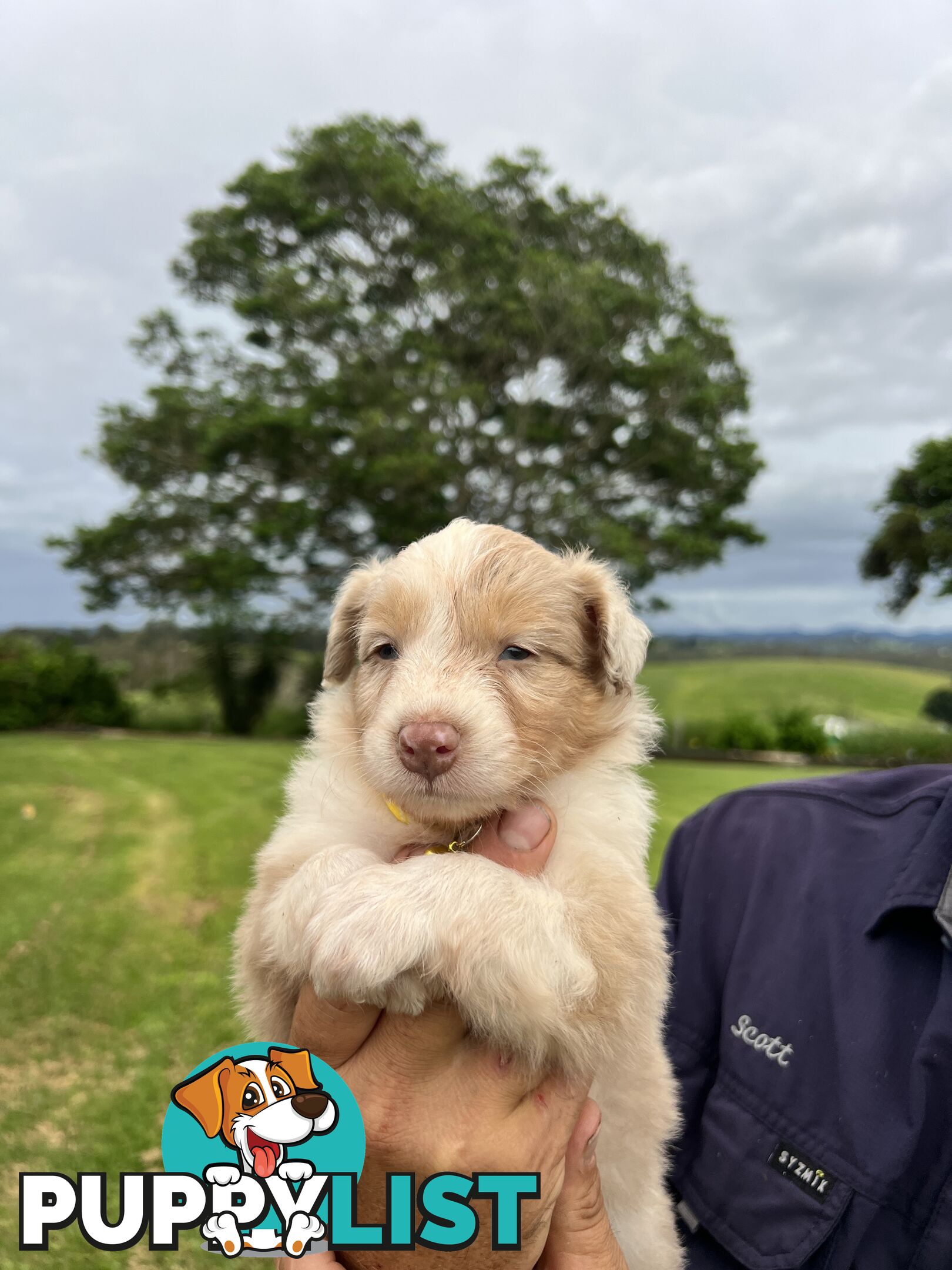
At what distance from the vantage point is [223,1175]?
2381mm

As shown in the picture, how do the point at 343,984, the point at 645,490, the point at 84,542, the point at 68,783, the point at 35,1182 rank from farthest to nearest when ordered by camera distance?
the point at 645,490 → the point at 84,542 → the point at 68,783 → the point at 35,1182 → the point at 343,984

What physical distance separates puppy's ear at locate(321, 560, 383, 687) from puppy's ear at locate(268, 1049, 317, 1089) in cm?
152

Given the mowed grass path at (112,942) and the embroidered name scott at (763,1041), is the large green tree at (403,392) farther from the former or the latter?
the embroidered name scott at (763,1041)

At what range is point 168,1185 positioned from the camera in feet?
8.05

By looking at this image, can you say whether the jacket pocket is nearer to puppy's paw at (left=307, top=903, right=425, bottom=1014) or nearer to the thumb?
the thumb

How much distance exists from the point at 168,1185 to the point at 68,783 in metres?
12.1

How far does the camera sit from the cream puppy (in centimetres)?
217

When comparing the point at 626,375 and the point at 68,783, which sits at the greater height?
the point at 626,375

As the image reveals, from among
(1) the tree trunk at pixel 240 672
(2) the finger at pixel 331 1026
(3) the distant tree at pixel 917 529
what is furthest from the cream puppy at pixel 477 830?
(1) the tree trunk at pixel 240 672

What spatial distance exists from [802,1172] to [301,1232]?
1592mm

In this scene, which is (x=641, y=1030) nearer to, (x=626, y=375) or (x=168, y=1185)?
(x=168, y=1185)

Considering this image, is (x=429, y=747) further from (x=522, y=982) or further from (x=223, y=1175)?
(x=223, y=1175)

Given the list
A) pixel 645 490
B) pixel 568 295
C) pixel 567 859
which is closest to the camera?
pixel 567 859

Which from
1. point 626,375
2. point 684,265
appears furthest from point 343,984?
point 684,265
